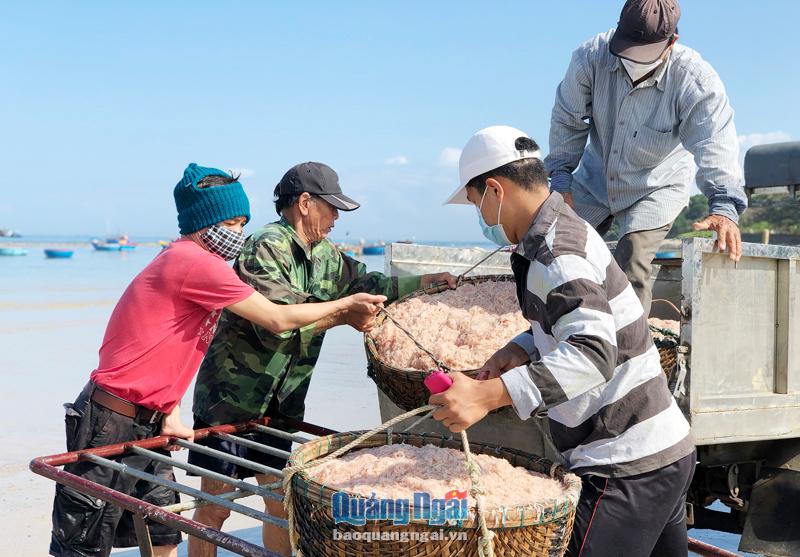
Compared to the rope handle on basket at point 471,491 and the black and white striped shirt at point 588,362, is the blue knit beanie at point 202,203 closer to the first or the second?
the rope handle on basket at point 471,491

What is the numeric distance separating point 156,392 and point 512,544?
1818 millimetres

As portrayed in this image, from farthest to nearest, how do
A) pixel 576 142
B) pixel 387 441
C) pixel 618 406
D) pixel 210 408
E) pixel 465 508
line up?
pixel 576 142 → pixel 210 408 → pixel 387 441 → pixel 618 406 → pixel 465 508

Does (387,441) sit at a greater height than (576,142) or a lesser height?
lesser

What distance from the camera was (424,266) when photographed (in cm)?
461

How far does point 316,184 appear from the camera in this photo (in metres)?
3.85

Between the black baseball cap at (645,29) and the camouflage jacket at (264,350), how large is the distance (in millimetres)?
1718

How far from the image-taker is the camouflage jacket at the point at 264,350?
3.64 meters

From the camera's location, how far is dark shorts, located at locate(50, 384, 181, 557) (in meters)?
3.17

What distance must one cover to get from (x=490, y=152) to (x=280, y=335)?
5.19 ft

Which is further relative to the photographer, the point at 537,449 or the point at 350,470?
the point at 537,449

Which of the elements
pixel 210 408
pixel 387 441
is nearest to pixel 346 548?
pixel 387 441

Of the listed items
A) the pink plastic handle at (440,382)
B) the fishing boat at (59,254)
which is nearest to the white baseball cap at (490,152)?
the pink plastic handle at (440,382)

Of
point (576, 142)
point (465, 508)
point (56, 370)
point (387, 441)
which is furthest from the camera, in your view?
point (56, 370)

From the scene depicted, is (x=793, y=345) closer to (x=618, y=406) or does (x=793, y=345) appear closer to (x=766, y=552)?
(x=766, y=552)
